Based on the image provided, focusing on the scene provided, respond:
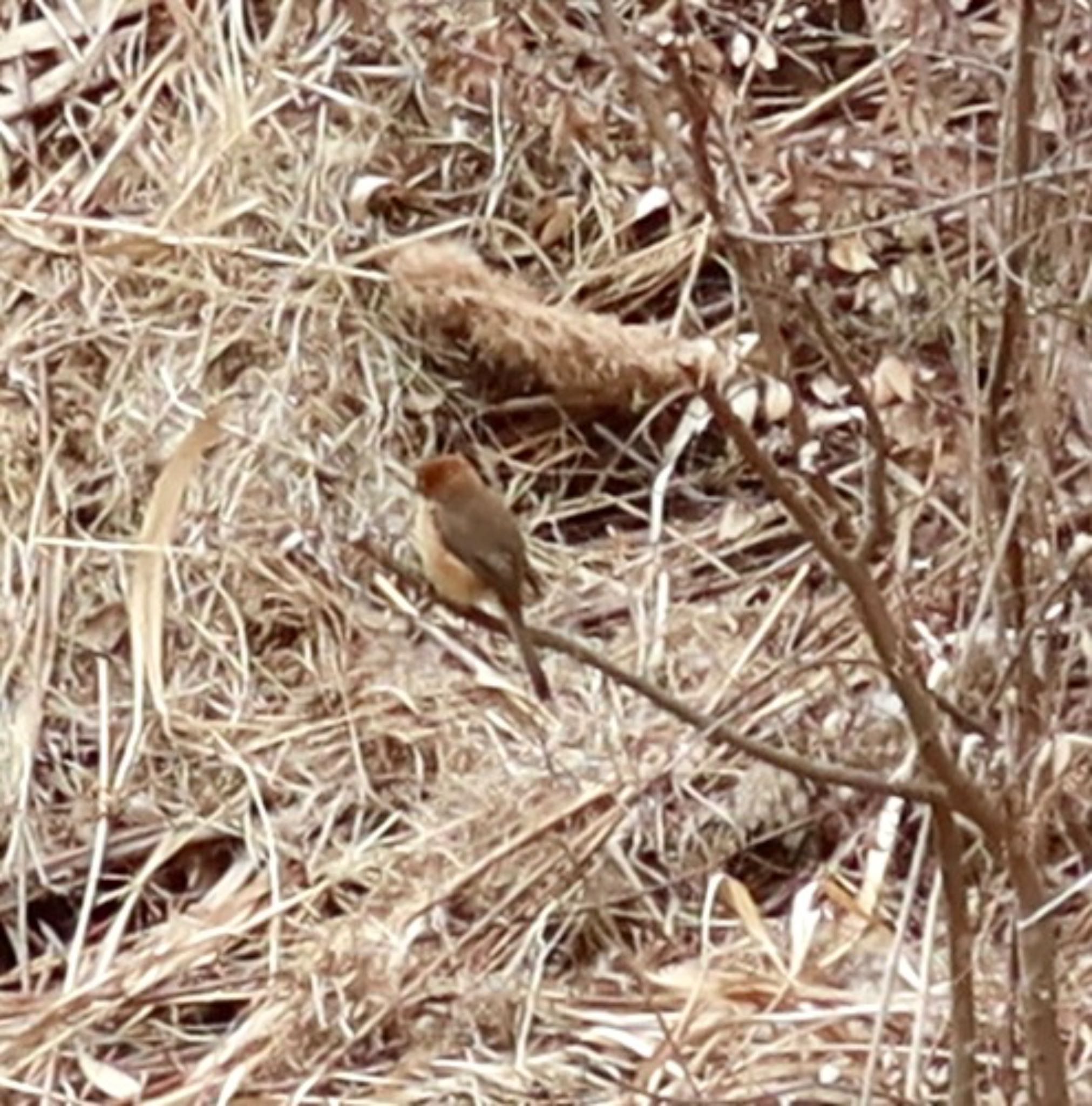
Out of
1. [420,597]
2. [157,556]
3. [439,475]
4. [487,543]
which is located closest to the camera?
[487,543]

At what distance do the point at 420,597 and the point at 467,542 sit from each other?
0.78 metres

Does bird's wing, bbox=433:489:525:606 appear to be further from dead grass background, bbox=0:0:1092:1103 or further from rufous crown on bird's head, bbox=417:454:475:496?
dead grass background, bbox=0:0:1092:1103

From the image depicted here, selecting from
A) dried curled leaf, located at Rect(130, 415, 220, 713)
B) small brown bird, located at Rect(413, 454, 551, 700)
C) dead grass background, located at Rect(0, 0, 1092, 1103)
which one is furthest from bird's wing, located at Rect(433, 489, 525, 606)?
dried curled leaf, located at Rect(130, 415, 220, 713)

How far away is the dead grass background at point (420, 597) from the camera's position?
4.60 metres

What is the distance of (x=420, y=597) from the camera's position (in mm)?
5246

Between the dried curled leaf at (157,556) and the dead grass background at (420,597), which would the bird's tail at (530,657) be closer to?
the dead grass background at (420,597)

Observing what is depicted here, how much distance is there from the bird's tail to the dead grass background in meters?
0.07

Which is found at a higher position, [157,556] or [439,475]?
[439,475]

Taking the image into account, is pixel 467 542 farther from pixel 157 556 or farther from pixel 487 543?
pixel 157 556

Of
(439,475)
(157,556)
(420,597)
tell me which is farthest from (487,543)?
(157,556)

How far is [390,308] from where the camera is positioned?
5.66 m

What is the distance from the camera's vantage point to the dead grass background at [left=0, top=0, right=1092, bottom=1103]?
4602 mm

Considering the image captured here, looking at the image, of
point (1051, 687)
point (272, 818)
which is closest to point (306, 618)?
point (272, 818)

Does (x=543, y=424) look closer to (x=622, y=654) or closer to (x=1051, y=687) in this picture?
(x=622, y=654)
